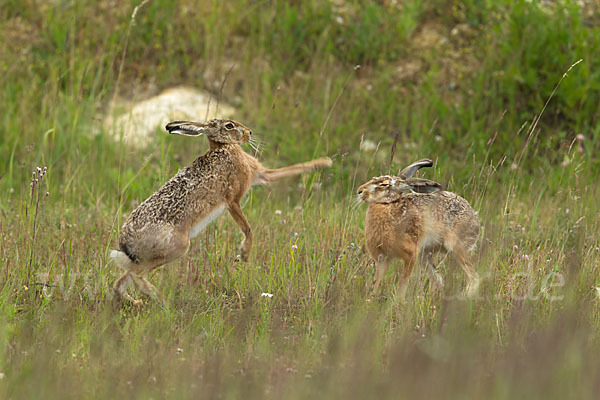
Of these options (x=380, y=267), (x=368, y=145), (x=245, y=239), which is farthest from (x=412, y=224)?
(x=368, y=145)

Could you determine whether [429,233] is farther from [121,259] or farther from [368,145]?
[368,145]

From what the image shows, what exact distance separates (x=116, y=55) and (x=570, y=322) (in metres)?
8.36

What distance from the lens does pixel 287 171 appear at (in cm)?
710

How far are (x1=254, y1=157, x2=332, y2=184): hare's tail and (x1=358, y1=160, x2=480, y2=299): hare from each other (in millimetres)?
421

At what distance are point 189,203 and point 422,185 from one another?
5.60 feet

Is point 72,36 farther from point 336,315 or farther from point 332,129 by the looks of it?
point 336,315

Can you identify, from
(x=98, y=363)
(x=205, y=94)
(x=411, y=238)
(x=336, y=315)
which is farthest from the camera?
(x=205, y=94)

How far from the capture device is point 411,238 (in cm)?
664

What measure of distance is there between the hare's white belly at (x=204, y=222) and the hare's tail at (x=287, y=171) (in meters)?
0.48

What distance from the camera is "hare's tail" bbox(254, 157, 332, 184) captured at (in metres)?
6.98

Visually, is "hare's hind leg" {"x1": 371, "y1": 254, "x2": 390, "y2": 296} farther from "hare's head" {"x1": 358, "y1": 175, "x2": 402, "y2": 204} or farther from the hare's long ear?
the hare's long ear

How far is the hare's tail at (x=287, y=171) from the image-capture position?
6984 millimetres

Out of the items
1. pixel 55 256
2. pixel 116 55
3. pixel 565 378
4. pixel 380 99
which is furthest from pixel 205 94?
pixel 565 378

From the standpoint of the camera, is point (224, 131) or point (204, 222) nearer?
point (204, 222)
